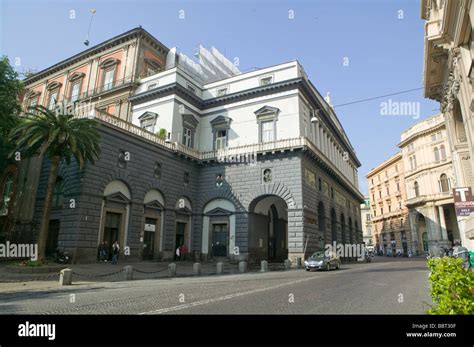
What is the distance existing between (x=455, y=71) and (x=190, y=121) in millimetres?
22300

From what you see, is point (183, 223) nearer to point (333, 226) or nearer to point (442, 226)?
point (333, 226)

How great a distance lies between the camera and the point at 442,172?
52156 mm

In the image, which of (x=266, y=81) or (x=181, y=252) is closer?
(x=181, y=252)

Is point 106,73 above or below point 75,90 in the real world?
above

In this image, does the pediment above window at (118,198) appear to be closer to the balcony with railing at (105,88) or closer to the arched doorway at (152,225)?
the arched doorway at (152,225)

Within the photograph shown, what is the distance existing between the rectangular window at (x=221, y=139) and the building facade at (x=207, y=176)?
0.11 metres

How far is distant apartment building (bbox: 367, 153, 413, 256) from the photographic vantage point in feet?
212

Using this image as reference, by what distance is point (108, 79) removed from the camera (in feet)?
117

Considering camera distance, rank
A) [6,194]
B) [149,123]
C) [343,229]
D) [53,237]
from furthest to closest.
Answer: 1. [343,229]
2. [149,123]
3. [6,194]
4. [53,237]

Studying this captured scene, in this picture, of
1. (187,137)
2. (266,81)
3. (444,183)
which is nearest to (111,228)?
(187,137)
